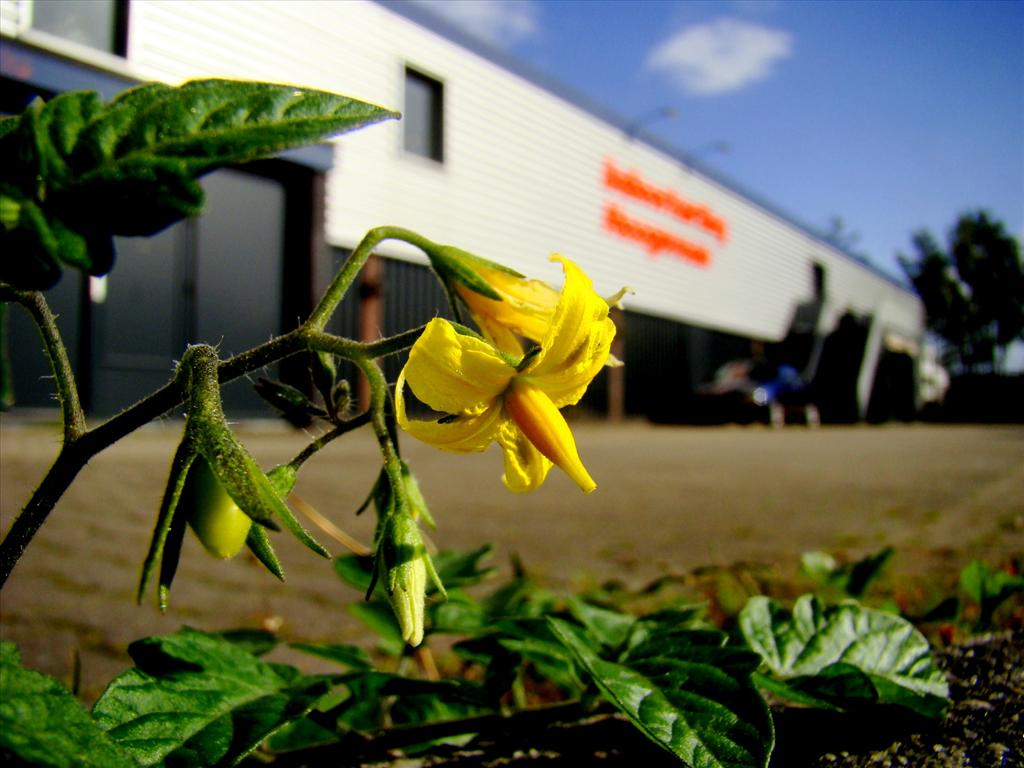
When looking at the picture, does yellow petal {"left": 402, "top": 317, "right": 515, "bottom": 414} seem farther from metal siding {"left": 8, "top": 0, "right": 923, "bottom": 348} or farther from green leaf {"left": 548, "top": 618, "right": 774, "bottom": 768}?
metal siding {"left": 8, "top": 0, "right": 923, "bottom": 348}

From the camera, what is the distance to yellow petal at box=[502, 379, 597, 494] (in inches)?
21.4

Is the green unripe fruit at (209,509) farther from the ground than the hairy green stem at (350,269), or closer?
closer

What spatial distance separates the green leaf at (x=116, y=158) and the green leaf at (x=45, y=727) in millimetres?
188

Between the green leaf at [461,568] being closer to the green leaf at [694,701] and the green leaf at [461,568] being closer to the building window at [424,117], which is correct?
the green leaf at [694,701]

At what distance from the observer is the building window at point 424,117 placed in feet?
5.55

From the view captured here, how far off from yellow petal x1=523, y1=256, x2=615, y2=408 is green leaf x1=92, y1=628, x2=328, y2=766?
277 mm

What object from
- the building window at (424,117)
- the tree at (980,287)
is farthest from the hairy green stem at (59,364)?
the tree at (980,287)

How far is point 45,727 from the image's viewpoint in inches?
15.5

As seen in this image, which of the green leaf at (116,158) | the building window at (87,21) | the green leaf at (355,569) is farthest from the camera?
the green leaf at (355,569)

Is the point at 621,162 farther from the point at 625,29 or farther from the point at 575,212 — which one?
the point at 625,29

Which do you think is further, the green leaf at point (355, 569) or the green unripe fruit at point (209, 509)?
the green leaf at point (355, 569)

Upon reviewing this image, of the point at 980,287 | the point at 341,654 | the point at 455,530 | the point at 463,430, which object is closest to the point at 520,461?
the point at 463,430

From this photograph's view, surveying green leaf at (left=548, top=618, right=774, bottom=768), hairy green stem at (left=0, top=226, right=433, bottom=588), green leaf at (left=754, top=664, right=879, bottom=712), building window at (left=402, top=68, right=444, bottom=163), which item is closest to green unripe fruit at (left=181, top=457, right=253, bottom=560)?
hairy green stem at (left=0, top=226, right=433, bottom=588)

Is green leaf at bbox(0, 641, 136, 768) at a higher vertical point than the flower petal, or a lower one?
lower
